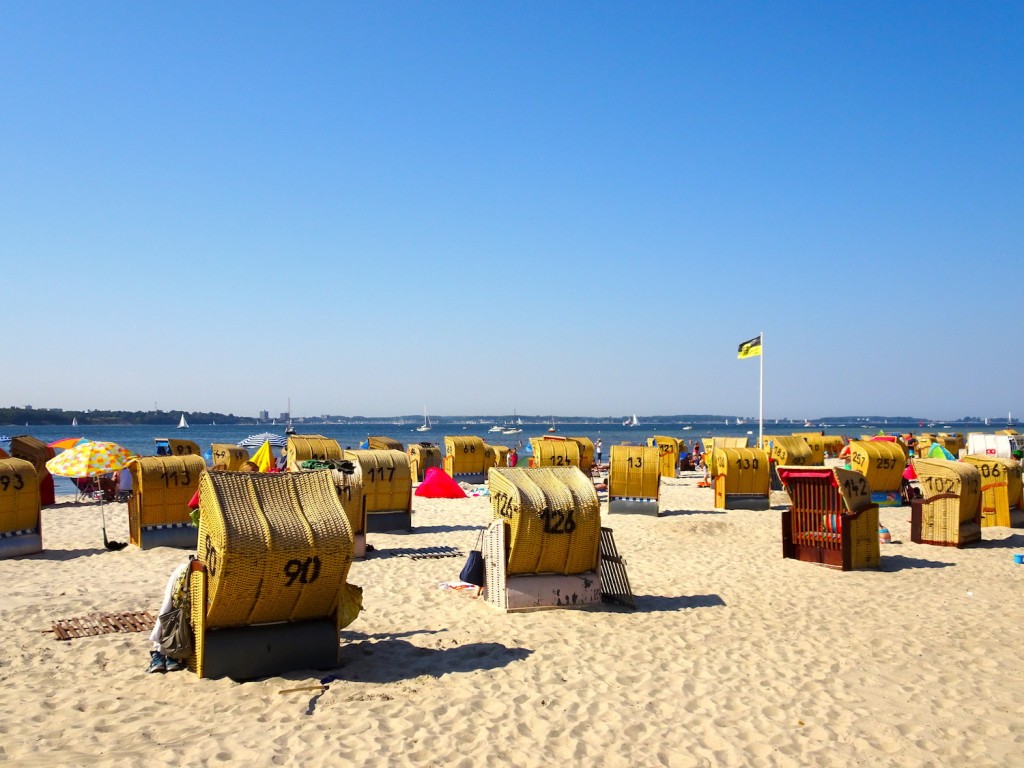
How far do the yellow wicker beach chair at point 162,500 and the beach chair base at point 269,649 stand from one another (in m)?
8.69

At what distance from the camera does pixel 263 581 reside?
→ 7539 millimetres

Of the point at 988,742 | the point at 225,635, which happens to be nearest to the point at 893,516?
the point at 988,742

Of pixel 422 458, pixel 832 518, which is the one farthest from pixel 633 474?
pixel 422 458

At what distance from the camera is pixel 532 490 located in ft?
36.0

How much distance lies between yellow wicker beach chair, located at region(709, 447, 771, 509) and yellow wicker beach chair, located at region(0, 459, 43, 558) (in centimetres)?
1728

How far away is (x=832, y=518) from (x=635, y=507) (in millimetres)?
8067

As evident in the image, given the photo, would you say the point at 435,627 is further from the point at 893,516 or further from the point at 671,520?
the point at 893,516

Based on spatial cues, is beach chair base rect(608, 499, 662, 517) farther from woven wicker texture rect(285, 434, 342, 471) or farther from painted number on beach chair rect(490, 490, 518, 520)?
painted number on beach chair rect(490, 490, 518, 520)

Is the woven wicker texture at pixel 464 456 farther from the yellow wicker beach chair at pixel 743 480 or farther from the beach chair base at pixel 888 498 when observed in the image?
the beach chair base at pixel 888 498

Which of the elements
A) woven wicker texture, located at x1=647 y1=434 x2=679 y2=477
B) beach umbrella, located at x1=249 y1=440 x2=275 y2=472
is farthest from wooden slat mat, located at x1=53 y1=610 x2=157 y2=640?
woven wicker texture, located at x1=647 y1=434 x2=679 y2=477

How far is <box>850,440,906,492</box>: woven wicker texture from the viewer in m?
23.2

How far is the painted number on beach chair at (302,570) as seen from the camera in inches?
300

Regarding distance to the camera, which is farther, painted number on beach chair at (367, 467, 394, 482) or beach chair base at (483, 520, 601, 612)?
painted number on beach chair at (367, 467, 394, 482)

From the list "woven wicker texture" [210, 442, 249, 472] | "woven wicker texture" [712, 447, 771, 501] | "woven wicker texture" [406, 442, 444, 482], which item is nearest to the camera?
"woven wicker texture" [712, 447, 771, 501]
